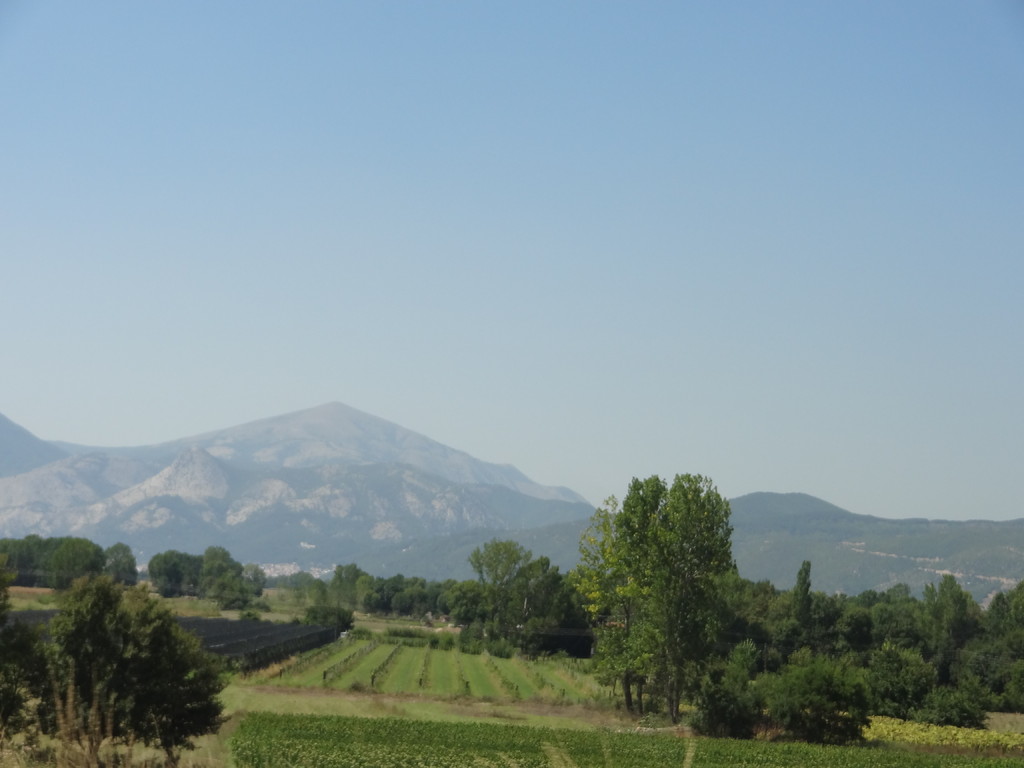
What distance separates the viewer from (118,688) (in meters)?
25.2

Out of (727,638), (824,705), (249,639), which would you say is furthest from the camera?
(727,638)

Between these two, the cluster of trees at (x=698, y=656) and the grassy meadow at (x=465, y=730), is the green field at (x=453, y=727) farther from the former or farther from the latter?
the cluster of trees at (x=698, y=656)

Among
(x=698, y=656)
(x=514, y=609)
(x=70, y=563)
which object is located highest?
(x=698, y=656)

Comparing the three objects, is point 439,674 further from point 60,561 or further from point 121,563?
point 121,563

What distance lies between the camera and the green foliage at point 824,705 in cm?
4244

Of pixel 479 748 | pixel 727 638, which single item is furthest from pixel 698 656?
pixel 727 638

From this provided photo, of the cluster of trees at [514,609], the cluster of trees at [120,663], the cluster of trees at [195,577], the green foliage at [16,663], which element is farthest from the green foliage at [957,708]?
the cluster of trees at [195,577]

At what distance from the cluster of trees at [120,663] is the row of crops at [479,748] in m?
2.51

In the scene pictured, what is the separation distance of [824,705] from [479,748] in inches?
626

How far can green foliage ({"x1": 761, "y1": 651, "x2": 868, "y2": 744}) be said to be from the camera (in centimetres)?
4244

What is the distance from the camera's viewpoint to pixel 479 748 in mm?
35000

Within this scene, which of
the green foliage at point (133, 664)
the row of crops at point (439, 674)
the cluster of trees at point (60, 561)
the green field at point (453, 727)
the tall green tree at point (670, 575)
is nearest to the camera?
the green foliage at point (133, 664)

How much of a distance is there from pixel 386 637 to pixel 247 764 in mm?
72847

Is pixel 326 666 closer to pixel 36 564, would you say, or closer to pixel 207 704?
pixel 207 704
